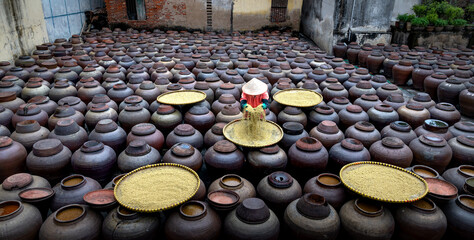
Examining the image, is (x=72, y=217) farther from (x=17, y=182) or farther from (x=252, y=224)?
(x=252, y=224)

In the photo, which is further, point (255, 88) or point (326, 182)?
point (255, 88)

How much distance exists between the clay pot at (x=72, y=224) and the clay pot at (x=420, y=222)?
349 cm

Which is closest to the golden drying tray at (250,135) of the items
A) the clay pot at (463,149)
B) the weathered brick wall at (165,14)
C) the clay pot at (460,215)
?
the clay pot at (460,215)

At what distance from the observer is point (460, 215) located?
3590 millimetres

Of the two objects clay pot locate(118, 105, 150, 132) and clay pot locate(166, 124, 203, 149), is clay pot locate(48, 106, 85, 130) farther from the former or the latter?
clay pot locate(166, 124, 203, 149)

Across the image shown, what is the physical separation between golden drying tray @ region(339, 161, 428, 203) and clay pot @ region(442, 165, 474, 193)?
79 centimetres

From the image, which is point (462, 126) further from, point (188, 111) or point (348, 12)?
point (348, 12)

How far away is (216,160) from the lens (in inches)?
179

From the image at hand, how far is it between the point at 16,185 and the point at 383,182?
4.54m

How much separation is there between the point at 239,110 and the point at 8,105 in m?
4.70

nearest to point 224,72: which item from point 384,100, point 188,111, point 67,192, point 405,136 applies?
point 188,111

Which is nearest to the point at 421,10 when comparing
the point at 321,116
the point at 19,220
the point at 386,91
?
the point at 386,91

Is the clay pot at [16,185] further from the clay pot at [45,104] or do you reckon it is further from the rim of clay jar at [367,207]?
the rim of clay jar at [367,207]

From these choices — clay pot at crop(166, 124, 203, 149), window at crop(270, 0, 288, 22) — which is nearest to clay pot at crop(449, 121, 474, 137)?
clay pot at crop(166, 124, 203, 149)
